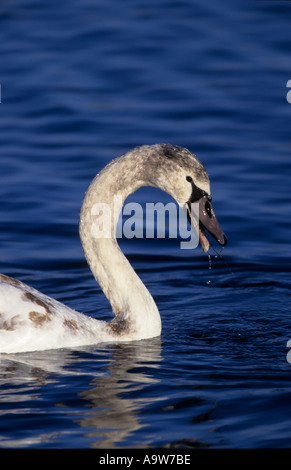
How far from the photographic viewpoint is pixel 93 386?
761 centimetres

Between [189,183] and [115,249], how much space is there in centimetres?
98

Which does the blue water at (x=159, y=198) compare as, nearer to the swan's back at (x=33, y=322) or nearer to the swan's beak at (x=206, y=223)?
the swan's back at (x=33, y=322)

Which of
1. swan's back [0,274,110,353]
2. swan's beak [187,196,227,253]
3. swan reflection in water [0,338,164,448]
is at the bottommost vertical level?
swan reflection in water [0,338,164,448]

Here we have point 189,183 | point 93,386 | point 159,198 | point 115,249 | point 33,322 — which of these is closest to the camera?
point 93,386

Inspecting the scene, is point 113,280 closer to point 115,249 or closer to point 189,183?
point 115,249

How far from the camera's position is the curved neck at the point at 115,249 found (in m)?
8.77

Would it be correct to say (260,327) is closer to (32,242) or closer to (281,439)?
(281,439)

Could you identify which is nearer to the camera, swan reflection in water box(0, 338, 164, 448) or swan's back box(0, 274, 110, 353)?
swan reflection in water box(0, 338, 164, 448)

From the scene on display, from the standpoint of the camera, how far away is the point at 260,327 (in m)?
9.12

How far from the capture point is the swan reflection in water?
6.80 meters

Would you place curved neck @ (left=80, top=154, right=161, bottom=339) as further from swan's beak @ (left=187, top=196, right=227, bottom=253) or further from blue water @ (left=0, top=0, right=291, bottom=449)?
swan's beak @ (left=187, top=196, right=227, bottom=253)

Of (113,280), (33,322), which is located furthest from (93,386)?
(113,280)

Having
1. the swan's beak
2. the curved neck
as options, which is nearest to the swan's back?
the curved neck

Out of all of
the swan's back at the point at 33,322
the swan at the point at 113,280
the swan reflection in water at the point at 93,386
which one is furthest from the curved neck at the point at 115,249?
the swan's back at the point at 33,322
